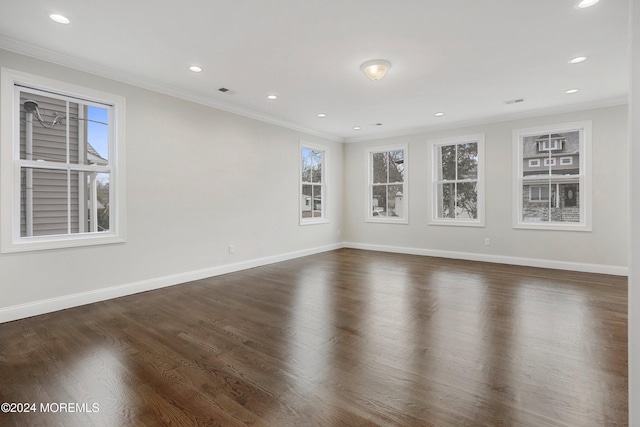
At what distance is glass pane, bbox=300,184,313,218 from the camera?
22.0ft

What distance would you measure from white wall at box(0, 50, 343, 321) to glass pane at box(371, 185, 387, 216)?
209 centimetres

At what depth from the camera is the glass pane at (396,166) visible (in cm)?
700

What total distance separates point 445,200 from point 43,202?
6.39 meters

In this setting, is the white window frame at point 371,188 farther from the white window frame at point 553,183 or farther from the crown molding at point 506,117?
the white window frame at point 553,183

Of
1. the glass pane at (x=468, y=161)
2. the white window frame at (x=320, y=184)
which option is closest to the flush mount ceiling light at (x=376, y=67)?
the white window frame at (x=320, y=184)

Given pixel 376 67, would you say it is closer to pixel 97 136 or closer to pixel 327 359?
pixel 327 359

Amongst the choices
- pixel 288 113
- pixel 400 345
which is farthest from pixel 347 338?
pixel 288 113

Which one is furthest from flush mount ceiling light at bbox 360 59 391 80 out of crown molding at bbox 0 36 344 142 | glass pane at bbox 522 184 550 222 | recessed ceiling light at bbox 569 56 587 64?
glass pane at bbox 522 184 550 222

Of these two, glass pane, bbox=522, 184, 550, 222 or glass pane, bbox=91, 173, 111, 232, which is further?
glass pane, bbox=522, 184, 550, 222

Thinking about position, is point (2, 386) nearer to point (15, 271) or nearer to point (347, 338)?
point (15, 271)

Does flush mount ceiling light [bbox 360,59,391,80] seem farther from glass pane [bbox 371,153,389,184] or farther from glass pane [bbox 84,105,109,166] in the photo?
glass pane [bbox 371,153,389,184]

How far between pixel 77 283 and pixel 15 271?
1.78 ft

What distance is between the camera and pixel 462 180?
6273 mm

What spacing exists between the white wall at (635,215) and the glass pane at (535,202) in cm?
505
